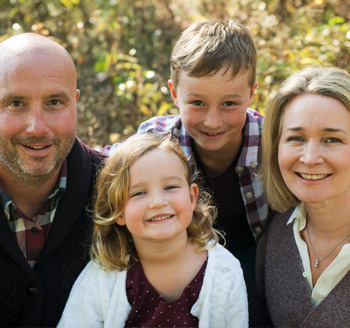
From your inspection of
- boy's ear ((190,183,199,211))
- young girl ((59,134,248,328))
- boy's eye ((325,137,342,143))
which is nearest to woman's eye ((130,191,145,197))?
young girl ((59,134,248,328))

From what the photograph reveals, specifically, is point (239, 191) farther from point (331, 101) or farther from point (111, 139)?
point (111, 139)

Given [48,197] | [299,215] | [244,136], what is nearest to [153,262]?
[48,197]

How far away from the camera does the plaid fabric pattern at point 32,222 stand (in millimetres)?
2730

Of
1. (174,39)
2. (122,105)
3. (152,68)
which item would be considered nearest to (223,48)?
(122,105)

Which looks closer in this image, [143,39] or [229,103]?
[229,103]

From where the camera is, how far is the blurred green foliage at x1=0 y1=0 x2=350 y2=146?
476 cm

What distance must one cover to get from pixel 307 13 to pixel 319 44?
121 centimetres

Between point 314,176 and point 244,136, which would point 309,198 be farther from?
point 244,136

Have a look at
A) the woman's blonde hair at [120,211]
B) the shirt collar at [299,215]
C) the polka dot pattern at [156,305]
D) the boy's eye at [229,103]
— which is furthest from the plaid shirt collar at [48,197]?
the shirt collar at [299,215]

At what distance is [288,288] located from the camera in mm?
2748

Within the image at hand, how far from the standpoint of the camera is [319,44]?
4.81 meters

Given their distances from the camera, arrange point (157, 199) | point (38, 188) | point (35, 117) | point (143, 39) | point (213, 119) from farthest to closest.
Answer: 1. point (143, 39)
2. point (213, 119)
3. point (38, 188)
4. point (35, 117)
5. point (157, 199)

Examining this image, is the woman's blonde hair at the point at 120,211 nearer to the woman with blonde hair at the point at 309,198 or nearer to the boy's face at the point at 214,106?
the boy's face at the point at 214,106

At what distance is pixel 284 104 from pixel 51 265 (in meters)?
1.52
